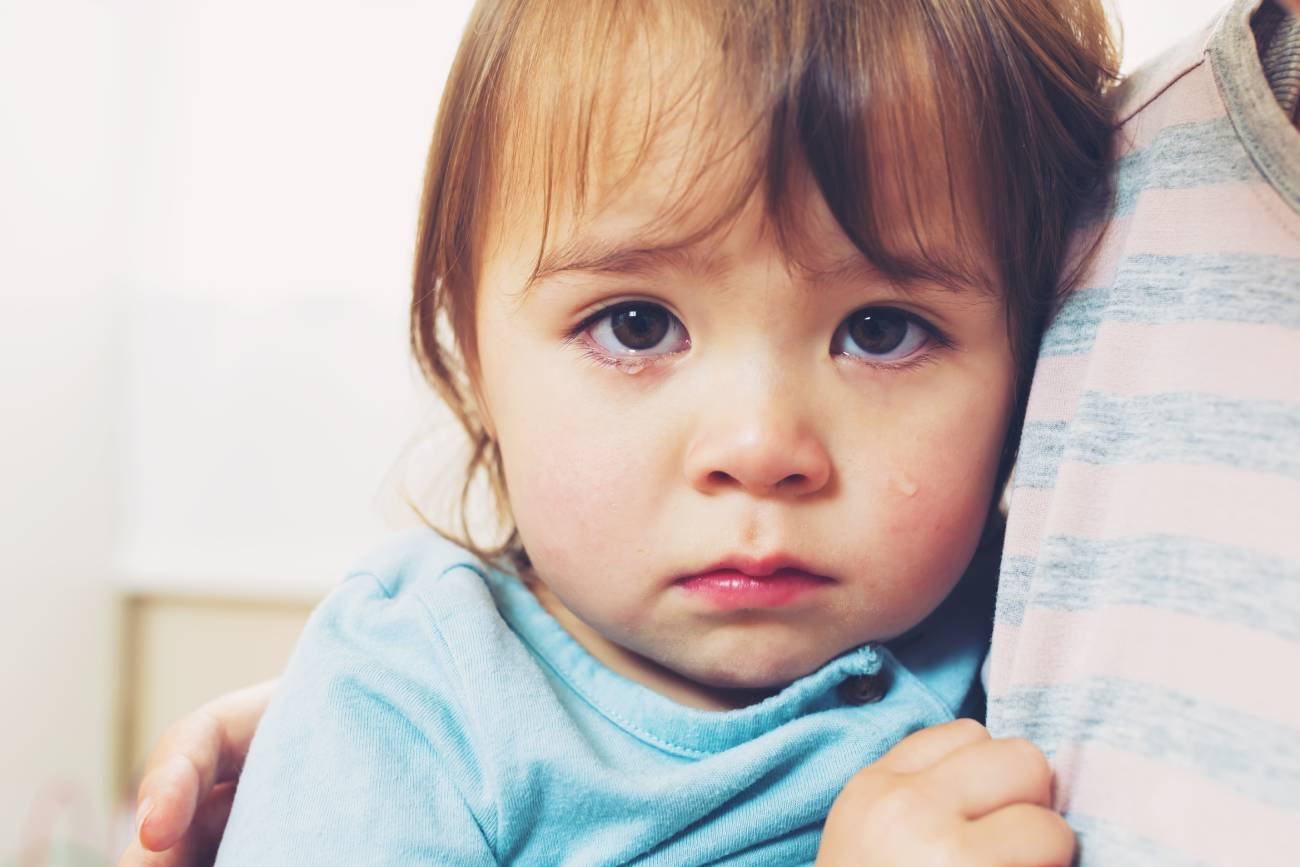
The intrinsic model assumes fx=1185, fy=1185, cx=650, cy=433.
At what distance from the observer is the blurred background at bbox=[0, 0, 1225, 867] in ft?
5.70

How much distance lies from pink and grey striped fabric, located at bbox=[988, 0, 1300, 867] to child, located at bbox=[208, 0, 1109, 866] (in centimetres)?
8

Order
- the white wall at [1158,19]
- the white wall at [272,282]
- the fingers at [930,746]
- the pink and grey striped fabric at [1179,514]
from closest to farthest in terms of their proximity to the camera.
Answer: the pink and grey striped fabric at [1179,514] < the fingers at [930,746] < the white wall at [1158,19] < the white wall at [272,282]

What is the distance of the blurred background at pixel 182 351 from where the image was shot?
174cm

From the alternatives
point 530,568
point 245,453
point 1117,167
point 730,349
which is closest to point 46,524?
point 245,453

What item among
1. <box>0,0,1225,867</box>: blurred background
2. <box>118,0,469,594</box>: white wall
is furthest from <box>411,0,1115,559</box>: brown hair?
<box>118,0,469,594</box>: white wall

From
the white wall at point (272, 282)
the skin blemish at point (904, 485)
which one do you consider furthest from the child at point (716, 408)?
the white wall at point (272, 282)

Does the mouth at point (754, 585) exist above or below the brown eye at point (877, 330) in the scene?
below

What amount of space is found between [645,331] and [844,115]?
163 mm

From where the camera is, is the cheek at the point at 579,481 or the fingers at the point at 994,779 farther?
the cheek at the point at 579,481

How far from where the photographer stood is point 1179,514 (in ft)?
1.63

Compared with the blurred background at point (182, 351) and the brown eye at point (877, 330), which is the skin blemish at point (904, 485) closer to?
the brown eye at point (877, 330)

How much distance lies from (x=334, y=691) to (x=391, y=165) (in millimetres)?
1271

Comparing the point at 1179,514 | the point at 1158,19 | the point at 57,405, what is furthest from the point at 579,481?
the point at 57,405

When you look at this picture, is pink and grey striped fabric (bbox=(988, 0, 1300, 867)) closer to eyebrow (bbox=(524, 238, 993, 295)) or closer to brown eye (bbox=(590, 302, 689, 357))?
eyebrow (bbox=(524, 238, 993, 295))
